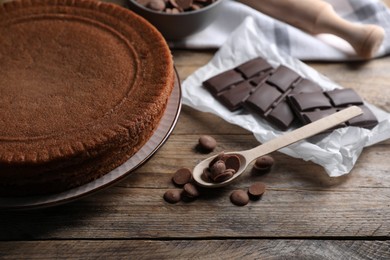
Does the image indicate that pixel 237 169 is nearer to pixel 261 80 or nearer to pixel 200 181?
pixel 200 181

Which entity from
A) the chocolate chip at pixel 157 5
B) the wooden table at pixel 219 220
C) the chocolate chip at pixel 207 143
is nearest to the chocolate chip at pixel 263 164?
the wooden table at pixel 219 220

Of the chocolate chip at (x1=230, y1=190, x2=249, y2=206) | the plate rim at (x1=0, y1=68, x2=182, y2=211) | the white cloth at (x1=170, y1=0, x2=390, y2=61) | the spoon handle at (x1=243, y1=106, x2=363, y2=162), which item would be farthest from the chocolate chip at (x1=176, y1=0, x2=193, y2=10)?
the chocolate chip at (x1=230, y1=190, x2=249, y2=206)

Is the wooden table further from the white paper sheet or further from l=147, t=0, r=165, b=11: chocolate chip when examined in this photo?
l=147, t=0, r=165, b=11: chocolate chip

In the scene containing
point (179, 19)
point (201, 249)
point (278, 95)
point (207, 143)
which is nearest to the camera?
point (201, 249)

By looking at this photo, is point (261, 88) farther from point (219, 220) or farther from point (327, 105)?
point (219, 220)

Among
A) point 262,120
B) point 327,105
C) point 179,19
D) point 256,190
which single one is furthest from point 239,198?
point 179,19

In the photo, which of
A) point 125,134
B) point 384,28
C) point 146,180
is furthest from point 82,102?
point 384,28
